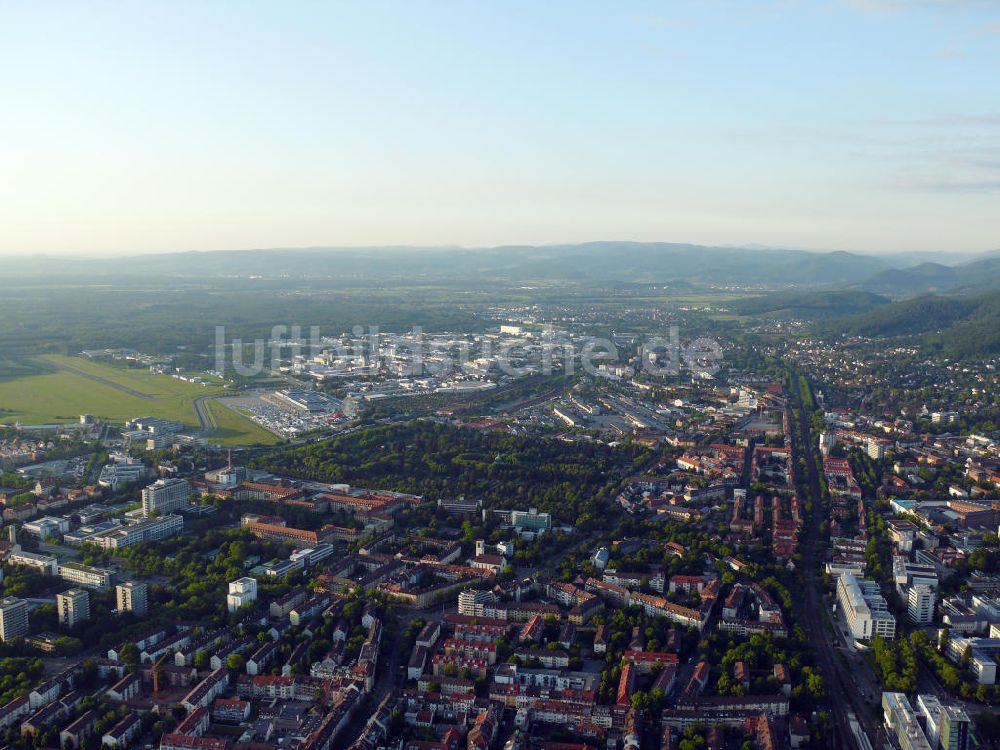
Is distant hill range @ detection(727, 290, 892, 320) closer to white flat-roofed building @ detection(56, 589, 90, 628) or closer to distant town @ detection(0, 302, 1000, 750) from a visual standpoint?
distant town @ detection(0, 302, 1000, 750)

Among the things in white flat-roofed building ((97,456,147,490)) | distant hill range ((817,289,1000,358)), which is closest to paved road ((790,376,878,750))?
white flat-roofed building ((97,456,147,490))

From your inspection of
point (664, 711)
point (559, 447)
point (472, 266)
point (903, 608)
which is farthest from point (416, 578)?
point (472, 266)

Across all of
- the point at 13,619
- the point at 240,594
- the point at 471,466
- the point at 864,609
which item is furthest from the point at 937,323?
the point at 13,619

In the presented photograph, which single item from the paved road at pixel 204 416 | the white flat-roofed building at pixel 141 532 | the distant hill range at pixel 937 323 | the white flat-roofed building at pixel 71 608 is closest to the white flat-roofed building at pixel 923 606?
the white flat-roofed building at pixel 71 608

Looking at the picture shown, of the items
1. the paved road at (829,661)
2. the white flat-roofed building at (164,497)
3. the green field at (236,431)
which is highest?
the white flat-roofed building at (164,497)

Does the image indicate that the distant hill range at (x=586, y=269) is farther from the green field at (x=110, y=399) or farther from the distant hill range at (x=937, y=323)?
the green field at (x=110, y=399)

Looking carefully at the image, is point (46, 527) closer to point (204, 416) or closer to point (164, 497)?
point (164, 497)
